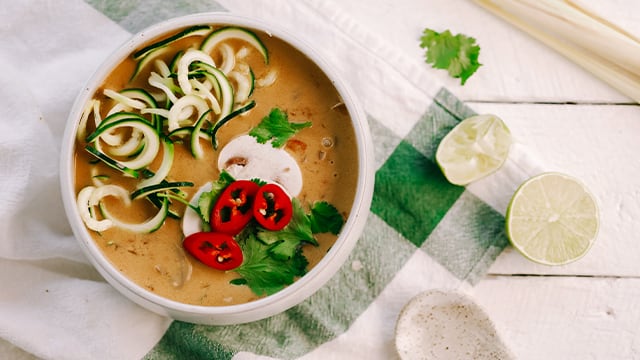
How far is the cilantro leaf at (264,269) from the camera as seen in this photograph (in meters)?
2.11

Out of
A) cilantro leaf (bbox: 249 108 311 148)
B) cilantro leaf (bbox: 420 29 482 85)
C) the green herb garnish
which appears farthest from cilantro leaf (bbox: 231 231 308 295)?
cilantro leaf (bbox: 420 29 482 85)

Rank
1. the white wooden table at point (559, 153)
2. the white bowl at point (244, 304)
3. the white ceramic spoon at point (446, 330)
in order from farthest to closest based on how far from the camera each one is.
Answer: the white wooden table at point (559, 153) < the white ceramic spoon at point (446, 330) < the white bowl at point (244, 304)

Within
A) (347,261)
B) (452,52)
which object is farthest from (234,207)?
(452,52)

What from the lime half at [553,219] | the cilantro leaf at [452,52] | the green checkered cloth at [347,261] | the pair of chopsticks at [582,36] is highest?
the pair of chopsticks at [582,36]

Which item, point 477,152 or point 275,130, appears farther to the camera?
point 477,152

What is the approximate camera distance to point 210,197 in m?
2.09

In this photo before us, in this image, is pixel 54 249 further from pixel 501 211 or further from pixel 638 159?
pixel 638 159

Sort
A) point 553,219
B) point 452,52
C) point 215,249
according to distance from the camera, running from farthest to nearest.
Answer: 1. point 452,52
2. point 553,219
3. point 215,249

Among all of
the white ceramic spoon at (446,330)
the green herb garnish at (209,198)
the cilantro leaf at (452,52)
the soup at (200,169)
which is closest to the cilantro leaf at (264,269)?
the soup at (200,169)

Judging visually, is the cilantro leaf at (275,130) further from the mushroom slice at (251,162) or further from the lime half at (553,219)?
the lime half at (553,219)

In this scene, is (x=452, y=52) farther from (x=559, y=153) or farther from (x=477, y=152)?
(x=559, y=153)

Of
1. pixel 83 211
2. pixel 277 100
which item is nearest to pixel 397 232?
pixel 277 100

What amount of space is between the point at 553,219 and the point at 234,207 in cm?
93

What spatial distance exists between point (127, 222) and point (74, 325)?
0.47 meters
